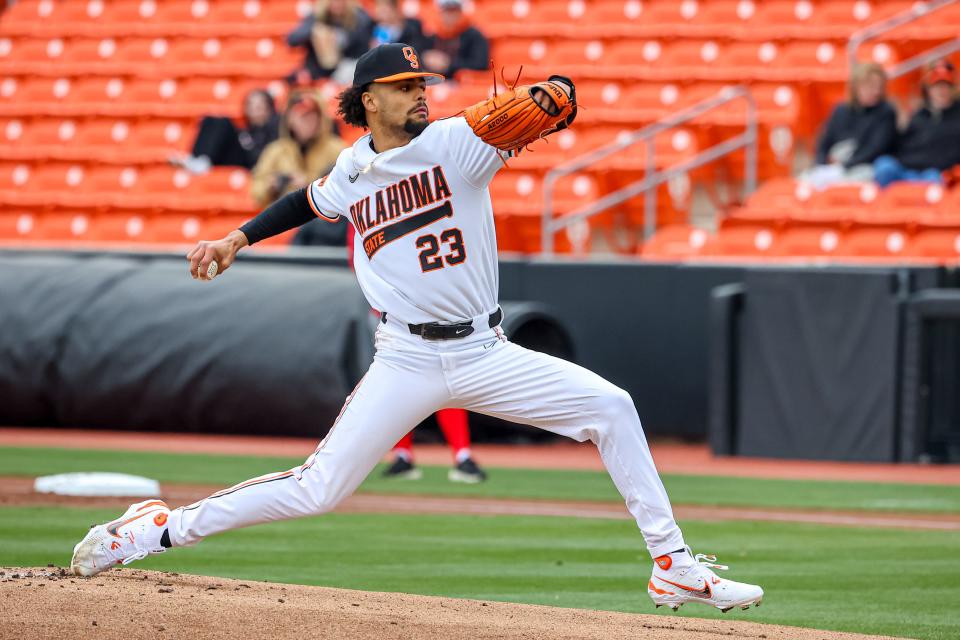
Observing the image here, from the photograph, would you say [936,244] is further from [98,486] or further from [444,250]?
[444,250]

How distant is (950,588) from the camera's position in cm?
645

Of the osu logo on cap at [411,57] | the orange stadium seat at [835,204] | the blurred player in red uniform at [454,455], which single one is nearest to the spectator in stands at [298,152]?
the blurred player in red uniform at [454,455]

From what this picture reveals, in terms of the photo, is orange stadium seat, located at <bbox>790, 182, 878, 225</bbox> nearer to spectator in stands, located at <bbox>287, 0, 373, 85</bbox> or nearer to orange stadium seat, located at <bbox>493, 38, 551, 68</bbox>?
orange stadium seat, located at <bbox>493, 38, 551, 68</bbox>

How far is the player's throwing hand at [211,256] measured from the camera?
551 cm

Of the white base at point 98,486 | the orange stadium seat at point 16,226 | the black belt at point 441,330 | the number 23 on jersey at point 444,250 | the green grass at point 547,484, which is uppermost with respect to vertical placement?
the number 23 on jersey at point 444,250

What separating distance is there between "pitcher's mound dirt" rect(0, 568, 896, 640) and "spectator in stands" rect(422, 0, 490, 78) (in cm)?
1109

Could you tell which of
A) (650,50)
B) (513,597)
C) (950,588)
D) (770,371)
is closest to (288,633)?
(513,597)

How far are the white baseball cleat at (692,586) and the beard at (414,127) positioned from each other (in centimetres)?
170

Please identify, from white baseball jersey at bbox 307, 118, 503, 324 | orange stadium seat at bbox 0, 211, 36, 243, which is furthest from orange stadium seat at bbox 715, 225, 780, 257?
white baseball jersey at bbox 307, 118, 503, 324

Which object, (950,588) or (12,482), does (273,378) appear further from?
(950,588)

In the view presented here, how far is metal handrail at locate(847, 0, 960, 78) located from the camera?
45.8 feet

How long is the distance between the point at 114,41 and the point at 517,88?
15637mm

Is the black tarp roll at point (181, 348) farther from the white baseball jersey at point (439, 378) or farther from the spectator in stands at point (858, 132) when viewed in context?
the white baseball jersey at point (439, 378)

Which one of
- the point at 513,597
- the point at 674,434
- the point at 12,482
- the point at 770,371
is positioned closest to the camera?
the point at 513,597
